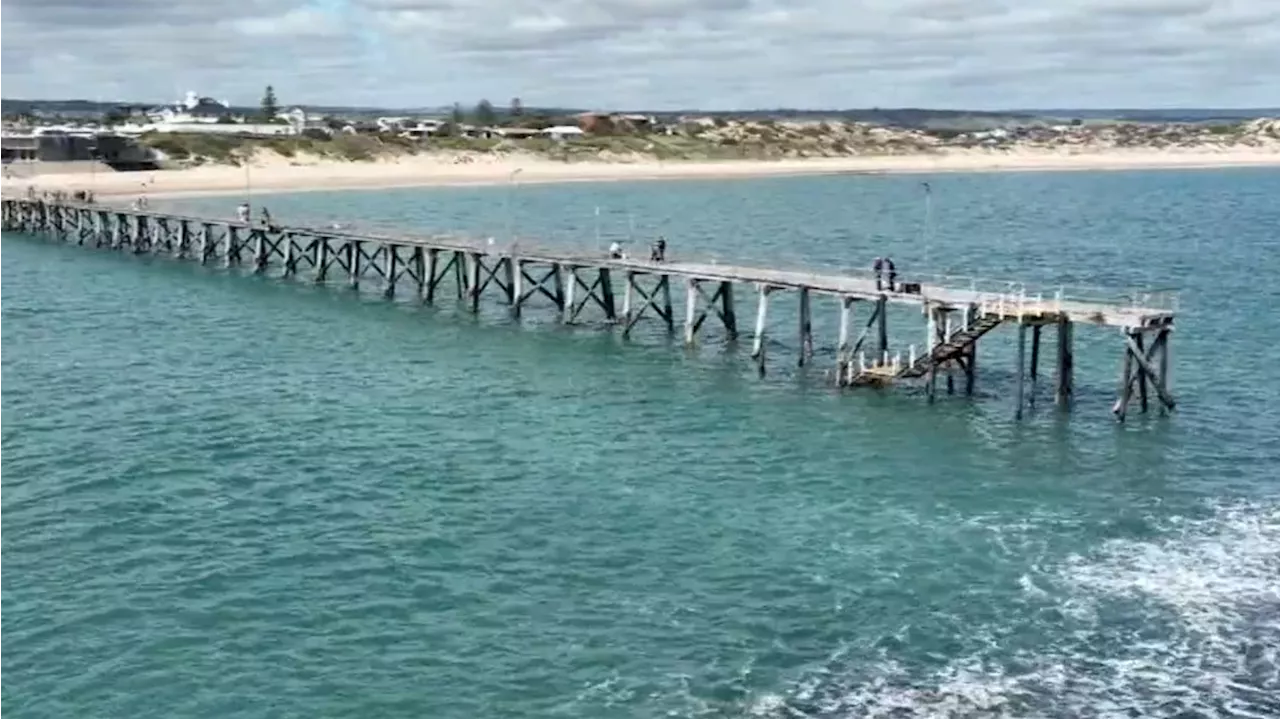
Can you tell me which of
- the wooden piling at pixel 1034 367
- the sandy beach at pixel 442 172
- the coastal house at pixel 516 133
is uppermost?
the coastal house at pixel 516 133

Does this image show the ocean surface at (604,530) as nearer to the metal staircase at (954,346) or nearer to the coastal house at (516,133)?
the metal staircase at (954,346)

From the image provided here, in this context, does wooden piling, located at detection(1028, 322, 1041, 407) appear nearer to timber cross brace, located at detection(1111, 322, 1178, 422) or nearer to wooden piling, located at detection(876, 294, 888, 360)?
timber cross brace, located at detection(1111, 322, 1178, 422)

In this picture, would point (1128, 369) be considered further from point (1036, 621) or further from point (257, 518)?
point (257, 518)

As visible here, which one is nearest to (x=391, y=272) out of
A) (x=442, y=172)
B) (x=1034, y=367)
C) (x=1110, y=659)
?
(x=1034, y=367)

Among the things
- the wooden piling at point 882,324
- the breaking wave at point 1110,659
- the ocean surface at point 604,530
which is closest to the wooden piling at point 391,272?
the ocean surface at point 604,530

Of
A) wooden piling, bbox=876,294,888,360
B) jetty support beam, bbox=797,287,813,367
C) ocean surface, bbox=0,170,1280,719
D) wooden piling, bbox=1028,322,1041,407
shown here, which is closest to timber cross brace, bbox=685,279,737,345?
ocean surface, bbox=0,170,1280,719

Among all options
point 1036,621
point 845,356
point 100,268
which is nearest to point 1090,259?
point 845,356
